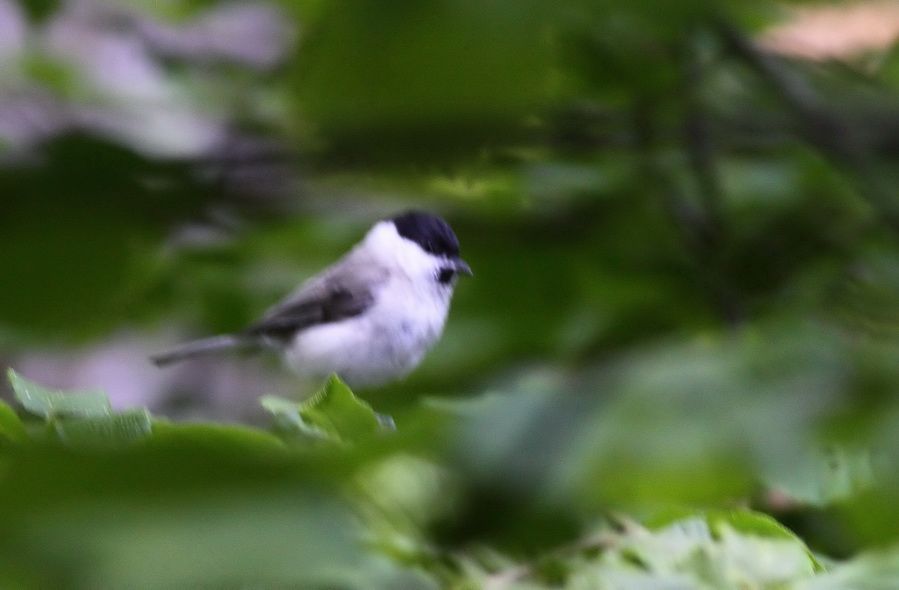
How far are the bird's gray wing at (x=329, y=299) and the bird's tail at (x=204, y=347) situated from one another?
0.03 meters

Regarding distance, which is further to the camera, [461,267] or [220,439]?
[461,267]

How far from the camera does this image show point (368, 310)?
115 cm

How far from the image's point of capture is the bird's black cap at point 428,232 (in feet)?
3.43

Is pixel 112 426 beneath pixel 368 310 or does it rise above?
beneath

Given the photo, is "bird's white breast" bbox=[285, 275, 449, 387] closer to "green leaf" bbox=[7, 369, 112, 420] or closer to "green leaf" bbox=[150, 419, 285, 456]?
"green leaf" bbox=[7, 369, 112, 420]

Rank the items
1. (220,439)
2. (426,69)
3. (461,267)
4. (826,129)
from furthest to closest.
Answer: (461,267), (826,129), (426,69), (220,439)

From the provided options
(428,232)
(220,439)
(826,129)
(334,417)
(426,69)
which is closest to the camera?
(220,439)

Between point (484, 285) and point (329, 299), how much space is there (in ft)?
1.02

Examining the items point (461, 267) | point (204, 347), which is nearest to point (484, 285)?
point (461, 267)

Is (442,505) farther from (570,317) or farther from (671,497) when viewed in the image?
(570,317)

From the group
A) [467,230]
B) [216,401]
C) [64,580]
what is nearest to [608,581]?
[64,580]

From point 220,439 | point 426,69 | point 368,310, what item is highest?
point 368,310

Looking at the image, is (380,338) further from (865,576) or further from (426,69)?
(865,576)

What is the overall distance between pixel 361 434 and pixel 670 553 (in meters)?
0.11
